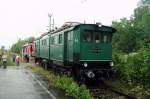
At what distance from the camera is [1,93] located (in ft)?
47.7

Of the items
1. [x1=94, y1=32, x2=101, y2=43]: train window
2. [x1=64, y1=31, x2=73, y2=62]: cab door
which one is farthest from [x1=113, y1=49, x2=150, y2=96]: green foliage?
[x1=64, y1=31, x2=73, y2=62]: cab door

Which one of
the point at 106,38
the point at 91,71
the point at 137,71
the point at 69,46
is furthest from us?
the point at 69,46

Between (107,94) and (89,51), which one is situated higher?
(89,51)

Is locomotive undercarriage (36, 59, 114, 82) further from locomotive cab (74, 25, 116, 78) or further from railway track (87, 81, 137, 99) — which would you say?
railway track (87, 81, 137, 99)

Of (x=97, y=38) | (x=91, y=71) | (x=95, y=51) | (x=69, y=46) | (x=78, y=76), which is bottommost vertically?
(x=78, y=76)

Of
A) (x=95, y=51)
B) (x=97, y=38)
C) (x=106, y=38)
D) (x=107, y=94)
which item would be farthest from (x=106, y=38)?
(x=107, y=94)

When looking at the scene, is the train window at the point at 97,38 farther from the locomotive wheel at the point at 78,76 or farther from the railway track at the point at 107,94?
the railway track at the point at 107,94

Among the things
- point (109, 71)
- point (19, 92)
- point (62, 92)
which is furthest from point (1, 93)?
point (109, 71)

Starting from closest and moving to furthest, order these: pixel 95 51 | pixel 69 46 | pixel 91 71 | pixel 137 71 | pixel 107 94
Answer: pixel 107 94 → pixel 137 71 → pixel 91 71 → pixel 95 51 → pixel 69 46

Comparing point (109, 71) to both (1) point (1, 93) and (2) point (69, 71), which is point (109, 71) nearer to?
(2) point (69, 71)

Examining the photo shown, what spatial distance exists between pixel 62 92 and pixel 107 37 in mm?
5340

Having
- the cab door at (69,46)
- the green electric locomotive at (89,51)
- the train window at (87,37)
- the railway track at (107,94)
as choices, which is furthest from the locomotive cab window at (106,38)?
→ the railway track at (107,94)

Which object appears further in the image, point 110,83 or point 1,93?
point 110,83

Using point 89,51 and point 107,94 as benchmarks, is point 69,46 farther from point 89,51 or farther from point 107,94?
point 107,94
